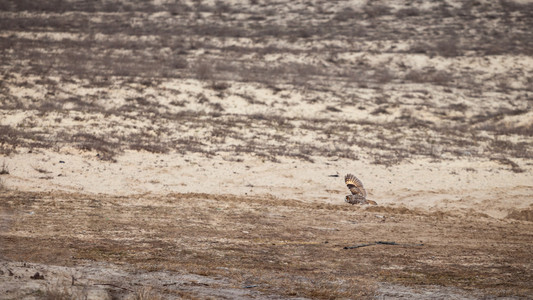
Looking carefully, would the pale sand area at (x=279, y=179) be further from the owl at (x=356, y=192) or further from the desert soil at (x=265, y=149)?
the owl at (x=356, y=192)

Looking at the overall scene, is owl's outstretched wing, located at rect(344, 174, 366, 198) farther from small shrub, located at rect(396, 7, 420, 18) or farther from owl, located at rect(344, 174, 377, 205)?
small shrub, located at rect(396, 7, 420, 18)

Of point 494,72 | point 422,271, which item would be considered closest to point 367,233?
point 422,271

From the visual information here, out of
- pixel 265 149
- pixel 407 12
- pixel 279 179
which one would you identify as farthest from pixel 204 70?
pixel 407 12

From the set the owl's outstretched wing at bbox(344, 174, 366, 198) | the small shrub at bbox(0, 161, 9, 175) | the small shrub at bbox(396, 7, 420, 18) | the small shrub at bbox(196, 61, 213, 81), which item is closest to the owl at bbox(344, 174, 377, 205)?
the owl's outstretched wing at bbox(344, 174, 366, 198)

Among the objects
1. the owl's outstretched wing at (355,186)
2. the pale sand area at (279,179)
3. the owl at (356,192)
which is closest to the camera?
the owl at (356,192)

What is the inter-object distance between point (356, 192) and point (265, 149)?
14.5ft

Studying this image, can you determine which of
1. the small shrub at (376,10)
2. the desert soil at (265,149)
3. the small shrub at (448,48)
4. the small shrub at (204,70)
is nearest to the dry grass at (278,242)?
the desert soil at (265,149)

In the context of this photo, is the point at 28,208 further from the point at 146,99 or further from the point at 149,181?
the point at 146,99

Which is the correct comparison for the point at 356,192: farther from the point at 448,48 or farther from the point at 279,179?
the point at 448,48

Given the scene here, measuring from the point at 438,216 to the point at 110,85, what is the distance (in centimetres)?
1489

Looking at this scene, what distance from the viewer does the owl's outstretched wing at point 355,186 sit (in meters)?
12.2

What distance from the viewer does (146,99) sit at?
66.2 feet

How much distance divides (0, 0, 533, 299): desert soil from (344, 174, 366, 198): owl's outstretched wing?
0.32 metres

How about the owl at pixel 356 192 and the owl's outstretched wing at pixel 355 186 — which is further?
the owl's outstretched wing at pixel 355 186
